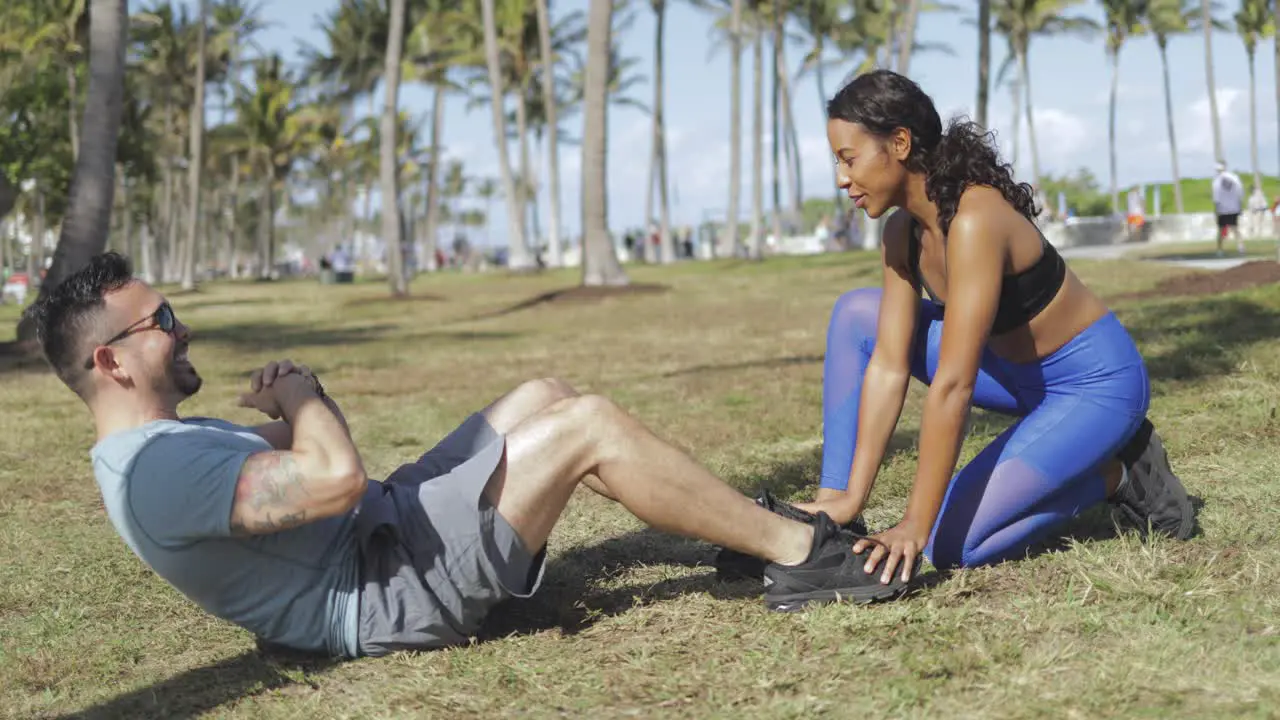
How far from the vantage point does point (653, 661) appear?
317 cm

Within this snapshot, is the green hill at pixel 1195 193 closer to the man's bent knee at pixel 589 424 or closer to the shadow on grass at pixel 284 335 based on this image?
the shadow on grass at pixel 284 335

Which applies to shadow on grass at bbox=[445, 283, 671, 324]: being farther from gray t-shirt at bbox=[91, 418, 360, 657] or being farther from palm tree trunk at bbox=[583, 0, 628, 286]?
gray t-shirt at bbox=[91, 418, 360, 657]

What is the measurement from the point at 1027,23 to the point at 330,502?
53.3 m

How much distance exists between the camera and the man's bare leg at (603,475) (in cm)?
312

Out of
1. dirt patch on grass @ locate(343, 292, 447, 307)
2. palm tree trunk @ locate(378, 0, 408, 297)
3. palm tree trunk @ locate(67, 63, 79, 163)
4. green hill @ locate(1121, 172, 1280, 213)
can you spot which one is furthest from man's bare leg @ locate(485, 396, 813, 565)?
green hill @ locate(1121, 172, 1280, 213)

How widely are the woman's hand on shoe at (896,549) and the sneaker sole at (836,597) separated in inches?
1.1

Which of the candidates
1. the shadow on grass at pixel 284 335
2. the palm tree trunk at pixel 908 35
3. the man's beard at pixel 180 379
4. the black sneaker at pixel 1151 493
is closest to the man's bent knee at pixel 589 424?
the man's beard at pixel 180 379

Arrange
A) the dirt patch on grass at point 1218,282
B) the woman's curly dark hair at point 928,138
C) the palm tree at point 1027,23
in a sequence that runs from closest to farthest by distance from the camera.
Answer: the woman's curly dark hair at point 928,138 → the dirt patch on grass at point 1218,282 → the palm tree at point 1027,23

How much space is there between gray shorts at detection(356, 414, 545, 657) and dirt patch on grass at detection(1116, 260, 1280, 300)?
12.2 m

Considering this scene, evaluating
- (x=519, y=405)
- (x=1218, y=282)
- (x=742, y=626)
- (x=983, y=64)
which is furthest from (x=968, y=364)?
(x=983, y=64)

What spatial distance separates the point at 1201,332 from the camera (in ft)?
30.1

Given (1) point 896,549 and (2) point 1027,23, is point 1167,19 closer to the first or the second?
(2) point 1027,23

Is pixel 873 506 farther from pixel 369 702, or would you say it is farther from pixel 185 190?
pixel 185 190

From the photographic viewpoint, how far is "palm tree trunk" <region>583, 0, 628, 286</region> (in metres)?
19.7
